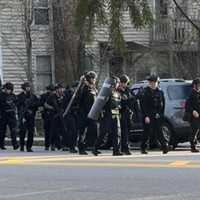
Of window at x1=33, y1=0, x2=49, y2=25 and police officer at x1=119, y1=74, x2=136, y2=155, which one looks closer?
police officer at x1=119, y1=74, x2=136, y2=155

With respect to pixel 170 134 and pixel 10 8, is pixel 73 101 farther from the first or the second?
pixel 10 8

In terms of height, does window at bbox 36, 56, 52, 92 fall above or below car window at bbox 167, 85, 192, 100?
below

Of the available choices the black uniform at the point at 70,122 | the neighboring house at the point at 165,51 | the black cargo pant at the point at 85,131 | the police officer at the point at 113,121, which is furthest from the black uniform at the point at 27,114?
the neighboring house at the point at 165,51

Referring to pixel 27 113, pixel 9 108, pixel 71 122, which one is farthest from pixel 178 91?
pixel 9 108

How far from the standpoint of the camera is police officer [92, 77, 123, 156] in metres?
16.1

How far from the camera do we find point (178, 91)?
1905 cm

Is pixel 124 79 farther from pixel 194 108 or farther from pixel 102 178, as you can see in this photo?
pixel 102 178

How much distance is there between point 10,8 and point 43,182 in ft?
67.3

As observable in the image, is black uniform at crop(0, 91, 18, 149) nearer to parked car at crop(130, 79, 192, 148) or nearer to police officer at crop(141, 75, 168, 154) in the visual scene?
parked car at crop(130, 79, 192, 148)

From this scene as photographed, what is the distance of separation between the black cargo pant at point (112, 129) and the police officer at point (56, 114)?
8.19 ft

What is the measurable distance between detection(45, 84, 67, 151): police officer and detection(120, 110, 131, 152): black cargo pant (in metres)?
2.39

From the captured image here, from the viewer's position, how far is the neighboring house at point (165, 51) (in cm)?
3073

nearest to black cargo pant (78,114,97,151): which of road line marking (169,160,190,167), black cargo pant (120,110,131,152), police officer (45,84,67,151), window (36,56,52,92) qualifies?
black cargo pant (120,110,131,152)

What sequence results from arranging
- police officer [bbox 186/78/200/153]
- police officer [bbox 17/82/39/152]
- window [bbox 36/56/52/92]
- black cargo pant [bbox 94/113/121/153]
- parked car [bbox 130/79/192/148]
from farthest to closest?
window [bbox 36/56/52/92], police officer [bbox 17/82/39/152], parked car [bbox 130/79/192/148], police officer [bbox 186/78/200/153], black cargo pant [bbox 94/113/121/153]
